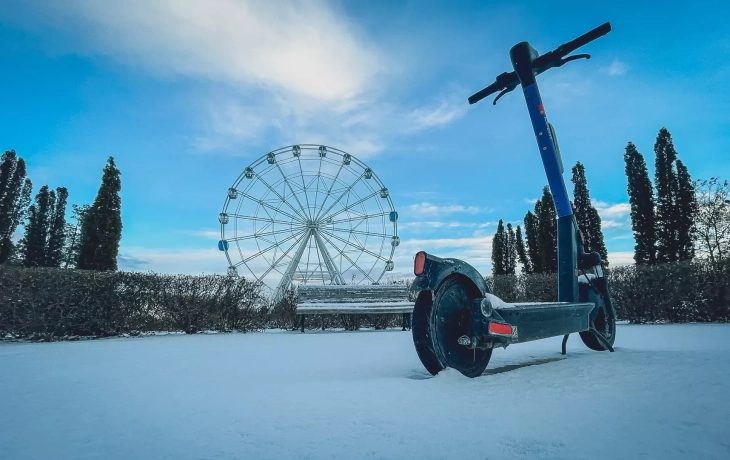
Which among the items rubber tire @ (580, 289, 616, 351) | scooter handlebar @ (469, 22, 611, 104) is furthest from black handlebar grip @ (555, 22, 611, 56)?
rubber tire @ (580, 289, 616, 351)

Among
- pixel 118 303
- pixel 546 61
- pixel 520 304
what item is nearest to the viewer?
pixel 520 304

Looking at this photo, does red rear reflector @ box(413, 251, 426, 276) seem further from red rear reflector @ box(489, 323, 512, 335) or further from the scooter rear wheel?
the scooter rear wheel

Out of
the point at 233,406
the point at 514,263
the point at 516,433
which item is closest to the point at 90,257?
the point at 233,406

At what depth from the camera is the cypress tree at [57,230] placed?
3053cm

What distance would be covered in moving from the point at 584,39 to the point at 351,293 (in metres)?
6.58

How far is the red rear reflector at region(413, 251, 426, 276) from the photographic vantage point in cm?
248

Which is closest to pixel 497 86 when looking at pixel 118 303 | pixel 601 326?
pixel 601 326

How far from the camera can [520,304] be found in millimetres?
2953

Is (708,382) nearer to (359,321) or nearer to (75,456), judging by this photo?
(75,456)

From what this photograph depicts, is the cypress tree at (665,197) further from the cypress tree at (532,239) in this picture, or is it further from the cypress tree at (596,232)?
the cypress tree at (532,239)

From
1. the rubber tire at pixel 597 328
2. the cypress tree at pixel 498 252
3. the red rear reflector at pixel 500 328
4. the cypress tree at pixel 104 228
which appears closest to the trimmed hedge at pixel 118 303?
the rubber tire at pixel 597 328

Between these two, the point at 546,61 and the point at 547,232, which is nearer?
the point at 546,61

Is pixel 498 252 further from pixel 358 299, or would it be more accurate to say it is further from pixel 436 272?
pixel 436 272

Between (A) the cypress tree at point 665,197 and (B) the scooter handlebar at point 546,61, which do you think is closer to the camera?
(B) the scooter handlebar at point 546,61
